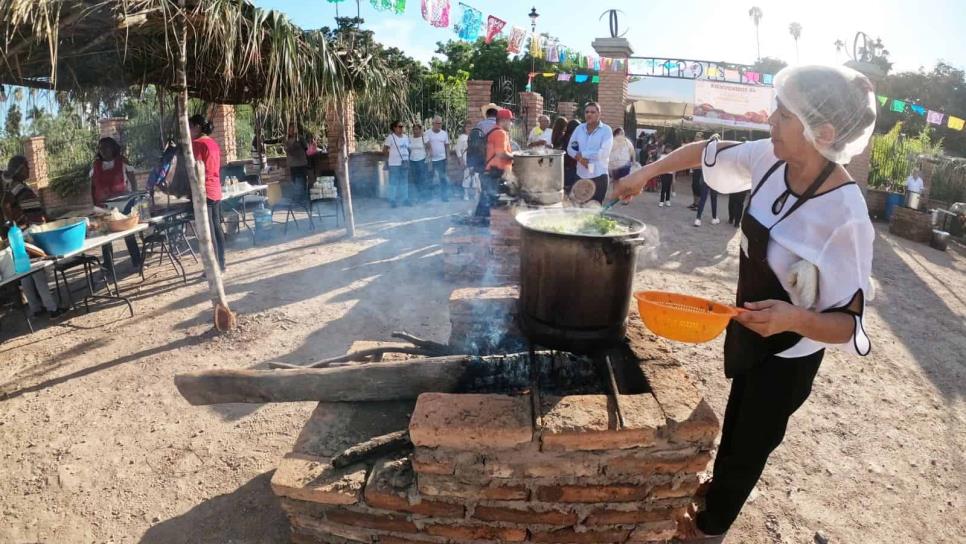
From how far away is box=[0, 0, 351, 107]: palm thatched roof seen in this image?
11.9ft

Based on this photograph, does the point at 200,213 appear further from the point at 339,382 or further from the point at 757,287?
the point at 757,287

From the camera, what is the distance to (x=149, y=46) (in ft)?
17.2

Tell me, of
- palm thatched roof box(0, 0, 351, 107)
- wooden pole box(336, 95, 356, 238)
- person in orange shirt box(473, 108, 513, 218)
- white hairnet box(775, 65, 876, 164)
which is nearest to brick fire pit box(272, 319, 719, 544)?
white hairnet box(775, 65, 876, 164)

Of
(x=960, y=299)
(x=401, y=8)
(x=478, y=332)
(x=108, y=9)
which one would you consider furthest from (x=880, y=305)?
(x=108, y=9)

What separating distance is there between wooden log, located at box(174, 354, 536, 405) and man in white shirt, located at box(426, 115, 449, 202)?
979cm

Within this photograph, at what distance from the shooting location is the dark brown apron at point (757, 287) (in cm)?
196

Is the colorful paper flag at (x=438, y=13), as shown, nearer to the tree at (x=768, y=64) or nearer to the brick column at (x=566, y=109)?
the brick column at (x=566, y=109)

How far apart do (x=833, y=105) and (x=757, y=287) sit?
71 cm

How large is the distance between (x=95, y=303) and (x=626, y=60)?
12388 millimetres

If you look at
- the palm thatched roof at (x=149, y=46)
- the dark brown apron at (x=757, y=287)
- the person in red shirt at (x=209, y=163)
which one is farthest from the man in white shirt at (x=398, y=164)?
the dark brown apron at (x=757, y=287)

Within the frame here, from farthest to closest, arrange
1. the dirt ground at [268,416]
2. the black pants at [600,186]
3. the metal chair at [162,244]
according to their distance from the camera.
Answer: the black pants at [600,186] < the metal chair at [162,244] < the dirt ground at [268,416]

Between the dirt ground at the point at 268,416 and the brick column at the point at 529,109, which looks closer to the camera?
the dirt ground at the point at 268,416

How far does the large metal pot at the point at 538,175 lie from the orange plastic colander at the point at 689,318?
4.51 metres

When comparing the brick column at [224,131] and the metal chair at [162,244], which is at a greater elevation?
the brick column at [224,131]
